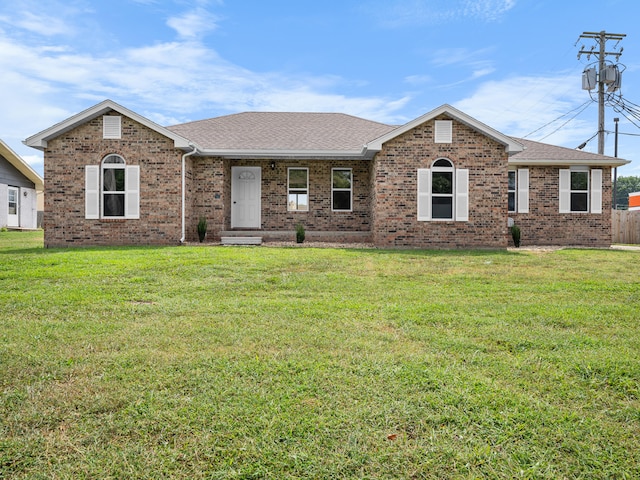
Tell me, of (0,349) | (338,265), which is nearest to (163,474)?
(0,349)

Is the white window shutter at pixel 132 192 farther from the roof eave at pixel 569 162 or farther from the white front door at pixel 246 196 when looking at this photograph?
the roof eave at pixel 569 162

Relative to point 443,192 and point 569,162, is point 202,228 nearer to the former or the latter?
point 443,192

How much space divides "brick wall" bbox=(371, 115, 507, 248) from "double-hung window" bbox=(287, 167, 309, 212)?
3.24 meters

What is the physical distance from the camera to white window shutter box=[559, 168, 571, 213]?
17.4 m

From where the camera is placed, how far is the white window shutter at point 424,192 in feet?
47.3

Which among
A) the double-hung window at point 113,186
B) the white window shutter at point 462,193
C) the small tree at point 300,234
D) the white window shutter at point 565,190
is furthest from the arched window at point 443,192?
the double-hung window at point 113,186

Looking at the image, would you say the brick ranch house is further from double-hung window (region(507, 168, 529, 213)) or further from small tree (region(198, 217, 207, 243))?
double-hung window (region(507, 168, 529, 213))

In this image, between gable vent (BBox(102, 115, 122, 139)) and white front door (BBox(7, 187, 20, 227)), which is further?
white front door (BBox(7, 187, 20, 227))

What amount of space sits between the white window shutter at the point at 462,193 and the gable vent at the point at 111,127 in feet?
34.8

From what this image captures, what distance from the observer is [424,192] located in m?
14.4

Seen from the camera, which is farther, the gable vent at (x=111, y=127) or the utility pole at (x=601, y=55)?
the utility pole at (x=601, y=55)

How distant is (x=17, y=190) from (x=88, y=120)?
57.6ft

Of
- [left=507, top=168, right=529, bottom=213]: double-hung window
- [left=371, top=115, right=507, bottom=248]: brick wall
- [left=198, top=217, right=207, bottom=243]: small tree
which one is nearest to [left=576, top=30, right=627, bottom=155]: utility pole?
[left=507, top=168, right=529, bottom=213]: double-hung window

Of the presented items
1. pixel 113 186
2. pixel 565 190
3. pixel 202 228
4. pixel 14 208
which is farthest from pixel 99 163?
pixel 14 208
